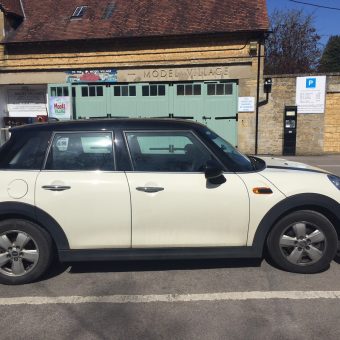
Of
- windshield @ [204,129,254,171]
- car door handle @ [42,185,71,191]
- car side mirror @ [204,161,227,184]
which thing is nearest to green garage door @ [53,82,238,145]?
windshield @ [204,129,254,171]

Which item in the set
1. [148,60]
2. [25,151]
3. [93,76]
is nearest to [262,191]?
[25,151]

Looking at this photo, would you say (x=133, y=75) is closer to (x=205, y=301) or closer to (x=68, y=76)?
(x=68, y=76)

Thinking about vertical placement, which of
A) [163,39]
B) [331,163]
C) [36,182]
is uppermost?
[163,39]

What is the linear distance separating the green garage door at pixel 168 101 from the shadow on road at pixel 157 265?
12.4 m

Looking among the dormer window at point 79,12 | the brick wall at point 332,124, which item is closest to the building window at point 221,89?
the brick wall at point 332,124

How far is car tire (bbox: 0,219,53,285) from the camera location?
3.84 metres

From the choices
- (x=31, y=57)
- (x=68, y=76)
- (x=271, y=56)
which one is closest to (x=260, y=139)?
(x=68, y=76)

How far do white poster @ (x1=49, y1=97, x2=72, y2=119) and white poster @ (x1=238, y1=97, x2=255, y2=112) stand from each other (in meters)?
7.24

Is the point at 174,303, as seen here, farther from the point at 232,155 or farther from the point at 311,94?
the point at 311,94

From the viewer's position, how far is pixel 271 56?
36.3 metres

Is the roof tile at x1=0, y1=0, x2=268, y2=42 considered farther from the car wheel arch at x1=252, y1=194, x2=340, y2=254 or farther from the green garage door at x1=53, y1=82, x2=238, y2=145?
the car wheel arch at x1=252, y1=194, x2=340, y2=254

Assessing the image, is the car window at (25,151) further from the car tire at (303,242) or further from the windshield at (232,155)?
the car tire at (303,242)

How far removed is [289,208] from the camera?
3.88 meters

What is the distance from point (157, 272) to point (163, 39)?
45.1 ft
